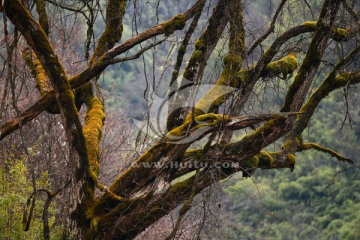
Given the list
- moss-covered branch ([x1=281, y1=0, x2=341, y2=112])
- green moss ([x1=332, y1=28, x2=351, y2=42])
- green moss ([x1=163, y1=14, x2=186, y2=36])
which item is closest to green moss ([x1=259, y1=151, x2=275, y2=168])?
moss-covered branch ([x1=281, y1=0, x2=341, y2=112])

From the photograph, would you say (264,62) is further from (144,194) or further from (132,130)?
(132,130)

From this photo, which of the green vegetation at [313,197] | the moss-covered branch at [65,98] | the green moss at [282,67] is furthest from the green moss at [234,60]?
the green vegetation at [313,197]

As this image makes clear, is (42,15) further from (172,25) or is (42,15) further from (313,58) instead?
(313,58)

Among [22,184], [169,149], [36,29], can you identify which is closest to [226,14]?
[169,149]

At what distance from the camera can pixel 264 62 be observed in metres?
5.71

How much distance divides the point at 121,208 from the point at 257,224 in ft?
121

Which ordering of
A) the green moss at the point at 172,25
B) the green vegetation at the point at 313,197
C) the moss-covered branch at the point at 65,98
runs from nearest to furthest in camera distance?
the moss-covered branch at the point at 65,98 < the green moss at the point at 172,25 < the green vegetation at the point at 313,197

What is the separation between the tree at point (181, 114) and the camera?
499 cm

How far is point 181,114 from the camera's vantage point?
231 inches

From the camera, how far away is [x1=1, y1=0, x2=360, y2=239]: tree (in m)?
4.99

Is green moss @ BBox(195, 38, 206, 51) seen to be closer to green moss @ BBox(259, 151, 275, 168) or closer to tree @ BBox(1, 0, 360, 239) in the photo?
tree @ BBox(1, 0, 360, 239)

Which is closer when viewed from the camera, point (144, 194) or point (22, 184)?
point (144, 194)

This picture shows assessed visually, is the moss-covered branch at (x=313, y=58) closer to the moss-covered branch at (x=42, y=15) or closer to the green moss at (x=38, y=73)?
the green moss at (x=38, y=73)

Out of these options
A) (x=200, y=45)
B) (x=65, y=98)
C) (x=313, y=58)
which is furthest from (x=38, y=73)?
(x=313, y=58)
